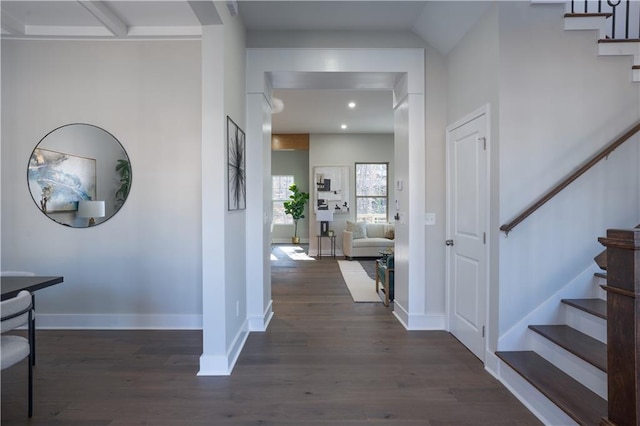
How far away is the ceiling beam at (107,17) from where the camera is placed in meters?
2.82

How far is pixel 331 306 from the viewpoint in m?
4.30

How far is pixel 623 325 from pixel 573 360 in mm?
1160

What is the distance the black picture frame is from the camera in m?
2.71

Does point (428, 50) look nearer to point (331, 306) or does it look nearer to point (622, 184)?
point (622, 184)

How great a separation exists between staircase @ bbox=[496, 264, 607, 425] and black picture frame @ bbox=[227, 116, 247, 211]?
2434mm

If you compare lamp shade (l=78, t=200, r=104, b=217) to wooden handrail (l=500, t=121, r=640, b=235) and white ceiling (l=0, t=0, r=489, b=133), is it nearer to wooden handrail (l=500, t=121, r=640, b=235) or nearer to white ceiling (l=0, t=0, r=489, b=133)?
white ceiling (l=0, t=0, r=489, b=133)

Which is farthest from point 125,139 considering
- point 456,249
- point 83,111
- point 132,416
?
point 456,249

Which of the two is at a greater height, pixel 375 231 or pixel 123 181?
pixel 123 181

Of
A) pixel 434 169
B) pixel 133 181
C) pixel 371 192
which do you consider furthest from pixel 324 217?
pixel 133 181

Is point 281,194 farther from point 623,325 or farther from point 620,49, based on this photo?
point 623,325

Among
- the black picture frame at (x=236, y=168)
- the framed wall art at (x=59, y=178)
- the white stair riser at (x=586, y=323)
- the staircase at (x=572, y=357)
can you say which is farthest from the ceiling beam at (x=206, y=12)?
the white stair riser at (x=586, y=323)

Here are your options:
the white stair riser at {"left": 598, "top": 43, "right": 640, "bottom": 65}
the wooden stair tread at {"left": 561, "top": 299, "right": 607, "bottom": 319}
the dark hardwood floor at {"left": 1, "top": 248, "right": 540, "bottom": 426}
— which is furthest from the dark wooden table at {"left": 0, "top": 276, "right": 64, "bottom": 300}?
the white stair riser at {"left": 598, "top": 43, "right": 640, "bottom": 65}

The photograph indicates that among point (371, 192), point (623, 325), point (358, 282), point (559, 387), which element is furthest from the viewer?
point (371, 192)

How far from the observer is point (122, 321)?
351 cm
